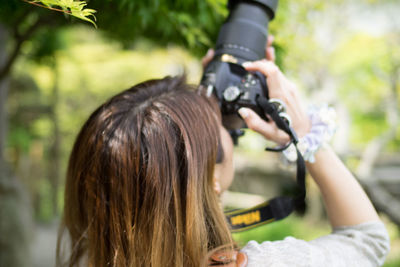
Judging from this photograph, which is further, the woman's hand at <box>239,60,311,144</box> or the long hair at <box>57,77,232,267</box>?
the woman's hand at <box>239,60,311,144</box>

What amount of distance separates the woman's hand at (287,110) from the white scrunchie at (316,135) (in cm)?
3

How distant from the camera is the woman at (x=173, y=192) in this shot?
0.86 m

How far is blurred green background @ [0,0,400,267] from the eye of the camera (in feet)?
5.23

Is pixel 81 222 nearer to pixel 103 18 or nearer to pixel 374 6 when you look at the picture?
pixel 103 18

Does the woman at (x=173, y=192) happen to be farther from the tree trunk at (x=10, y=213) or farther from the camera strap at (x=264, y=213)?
the tree trunk at (x=10, y=213)

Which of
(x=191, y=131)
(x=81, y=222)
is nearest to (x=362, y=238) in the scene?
(x=191, y=131)

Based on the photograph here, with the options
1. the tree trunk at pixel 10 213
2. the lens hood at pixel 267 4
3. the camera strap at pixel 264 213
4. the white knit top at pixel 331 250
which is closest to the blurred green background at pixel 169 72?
the tree trunk at pixel 10 213

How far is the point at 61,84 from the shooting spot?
7367 mm

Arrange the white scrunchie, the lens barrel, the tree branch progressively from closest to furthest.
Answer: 1. the white scrunchie
2. the lens barrel
3. the tree branch

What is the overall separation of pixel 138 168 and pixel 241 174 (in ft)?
22.0

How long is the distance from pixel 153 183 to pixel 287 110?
460 millimetres

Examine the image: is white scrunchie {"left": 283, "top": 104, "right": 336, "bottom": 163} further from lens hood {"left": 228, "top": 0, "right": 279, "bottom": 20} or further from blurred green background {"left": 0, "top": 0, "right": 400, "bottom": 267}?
blurred green background {"left": 0, "top": 0, "right": 400, "bottom": 267}

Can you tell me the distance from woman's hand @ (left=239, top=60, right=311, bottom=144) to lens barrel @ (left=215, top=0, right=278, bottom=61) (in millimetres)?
88

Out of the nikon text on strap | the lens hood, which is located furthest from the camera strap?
the lens hood
